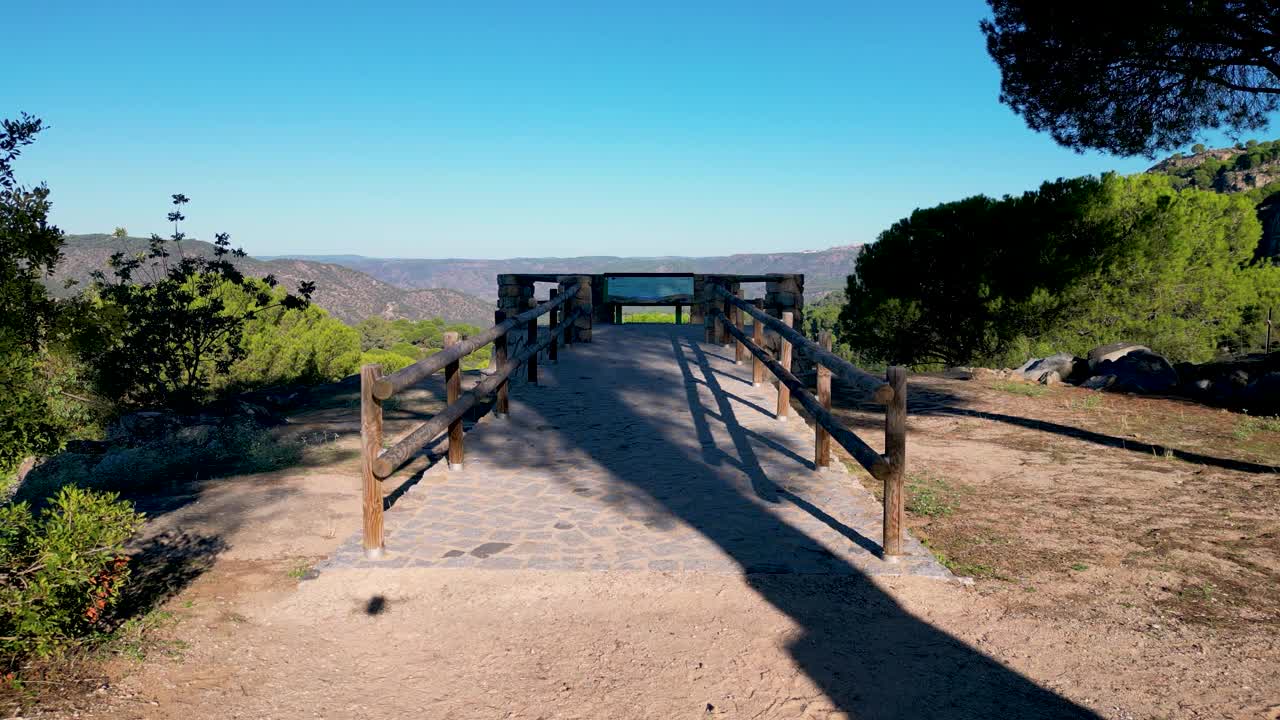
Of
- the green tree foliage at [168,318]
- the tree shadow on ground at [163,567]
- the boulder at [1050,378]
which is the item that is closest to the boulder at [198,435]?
the green tree foliage at [168,318]

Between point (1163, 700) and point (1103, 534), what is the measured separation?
2387mm

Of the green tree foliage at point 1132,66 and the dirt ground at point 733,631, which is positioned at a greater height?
the green tree foliage at point 1132,66

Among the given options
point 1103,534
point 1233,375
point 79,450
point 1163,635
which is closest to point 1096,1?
point 1233,375

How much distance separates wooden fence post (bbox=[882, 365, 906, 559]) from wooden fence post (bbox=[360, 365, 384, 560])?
2.85 meters

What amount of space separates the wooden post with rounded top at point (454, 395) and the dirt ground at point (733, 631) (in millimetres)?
836

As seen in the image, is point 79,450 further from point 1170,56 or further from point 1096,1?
point 1170,56

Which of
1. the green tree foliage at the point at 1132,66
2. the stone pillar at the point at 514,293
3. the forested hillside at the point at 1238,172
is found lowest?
the stone pillar at the point at 514,293

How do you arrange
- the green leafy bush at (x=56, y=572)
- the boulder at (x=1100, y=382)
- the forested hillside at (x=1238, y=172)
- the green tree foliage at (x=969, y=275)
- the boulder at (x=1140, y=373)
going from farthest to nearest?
the forested hillside at (x=1238, y=172) → the green tree foliage at (x=969, y=275) → the boulder at (x=1100, y=382) → the boulder at (x=1140, y=373) → the green leafy bush at (x=56, y=572)

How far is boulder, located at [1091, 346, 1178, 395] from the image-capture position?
470 inches

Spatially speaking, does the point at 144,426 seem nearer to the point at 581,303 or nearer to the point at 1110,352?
the point at 581,303

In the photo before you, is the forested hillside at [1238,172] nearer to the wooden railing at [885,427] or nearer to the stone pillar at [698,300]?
the stone pillar at [698,300]

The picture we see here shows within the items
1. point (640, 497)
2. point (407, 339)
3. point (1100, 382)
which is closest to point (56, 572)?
point (640, 497)

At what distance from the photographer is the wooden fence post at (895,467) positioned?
4.62 metres

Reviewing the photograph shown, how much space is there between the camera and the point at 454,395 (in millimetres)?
6344
